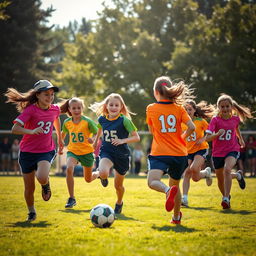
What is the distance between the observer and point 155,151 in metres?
6.76

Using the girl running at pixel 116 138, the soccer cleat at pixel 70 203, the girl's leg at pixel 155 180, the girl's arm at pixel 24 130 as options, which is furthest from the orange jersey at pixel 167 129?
the soccer cleat at pixel 70 203

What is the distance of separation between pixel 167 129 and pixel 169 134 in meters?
0.08

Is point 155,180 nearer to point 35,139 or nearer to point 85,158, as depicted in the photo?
point 35,139

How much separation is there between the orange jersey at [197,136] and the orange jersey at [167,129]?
11.1ft

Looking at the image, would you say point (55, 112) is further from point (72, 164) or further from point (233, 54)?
point (233, 54)

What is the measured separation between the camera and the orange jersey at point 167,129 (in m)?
6.73

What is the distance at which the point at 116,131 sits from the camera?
27.6ft

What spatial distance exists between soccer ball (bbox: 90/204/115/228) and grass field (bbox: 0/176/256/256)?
99 millimetres

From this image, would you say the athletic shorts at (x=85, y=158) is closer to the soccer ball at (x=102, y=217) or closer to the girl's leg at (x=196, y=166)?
the girl's leg at (x=196, y=166)

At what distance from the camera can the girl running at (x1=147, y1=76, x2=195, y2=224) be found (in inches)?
263

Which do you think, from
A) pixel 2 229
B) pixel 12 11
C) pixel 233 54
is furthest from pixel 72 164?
pixel 12 11

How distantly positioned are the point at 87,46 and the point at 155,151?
102ft

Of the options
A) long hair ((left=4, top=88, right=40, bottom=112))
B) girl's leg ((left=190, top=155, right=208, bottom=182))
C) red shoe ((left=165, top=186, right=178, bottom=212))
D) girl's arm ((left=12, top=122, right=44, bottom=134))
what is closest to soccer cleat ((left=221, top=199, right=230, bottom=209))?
girl's leg ((left=190, top=155, right=208, bottom=182))

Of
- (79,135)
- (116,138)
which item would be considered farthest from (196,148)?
(79,135)
